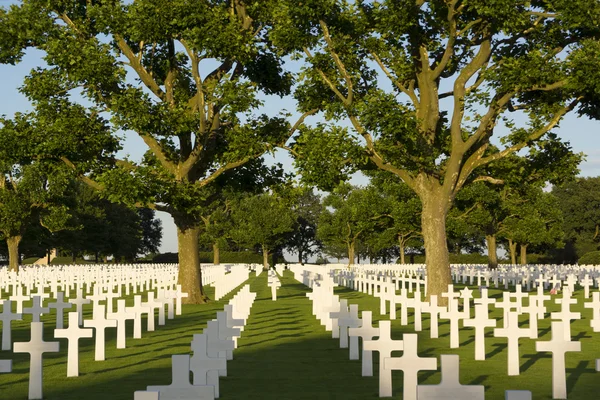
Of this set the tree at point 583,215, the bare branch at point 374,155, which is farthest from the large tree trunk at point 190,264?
the tree at point 583,215

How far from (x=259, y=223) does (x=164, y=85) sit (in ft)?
209

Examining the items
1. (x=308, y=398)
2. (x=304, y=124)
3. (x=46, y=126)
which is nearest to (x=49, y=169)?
(x=46, y=126)

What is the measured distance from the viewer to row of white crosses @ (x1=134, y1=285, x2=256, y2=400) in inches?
265

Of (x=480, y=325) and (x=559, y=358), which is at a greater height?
(x=480, y=325)

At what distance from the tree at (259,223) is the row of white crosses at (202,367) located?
257ft

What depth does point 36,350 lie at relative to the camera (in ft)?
34.6

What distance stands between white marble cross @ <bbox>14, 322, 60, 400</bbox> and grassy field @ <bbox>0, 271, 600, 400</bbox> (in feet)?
0.87

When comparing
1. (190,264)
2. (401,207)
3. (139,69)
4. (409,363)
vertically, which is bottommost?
(409,363)

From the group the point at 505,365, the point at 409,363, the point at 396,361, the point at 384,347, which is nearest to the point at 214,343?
the point at 384,347

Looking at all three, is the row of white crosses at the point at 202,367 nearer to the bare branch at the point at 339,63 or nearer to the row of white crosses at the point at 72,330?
the row of white crosses at the point at 72,330

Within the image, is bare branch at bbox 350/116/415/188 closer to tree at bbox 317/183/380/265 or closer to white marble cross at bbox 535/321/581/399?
white marble cross at bbox 535/321/581/399

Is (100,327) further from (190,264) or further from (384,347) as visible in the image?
(190,264)

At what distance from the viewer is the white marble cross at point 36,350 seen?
413 inches

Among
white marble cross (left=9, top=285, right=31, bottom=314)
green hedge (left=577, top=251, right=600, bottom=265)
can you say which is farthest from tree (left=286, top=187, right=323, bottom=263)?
white marble cross (left=9, top=285, right=31, bottom=314)
